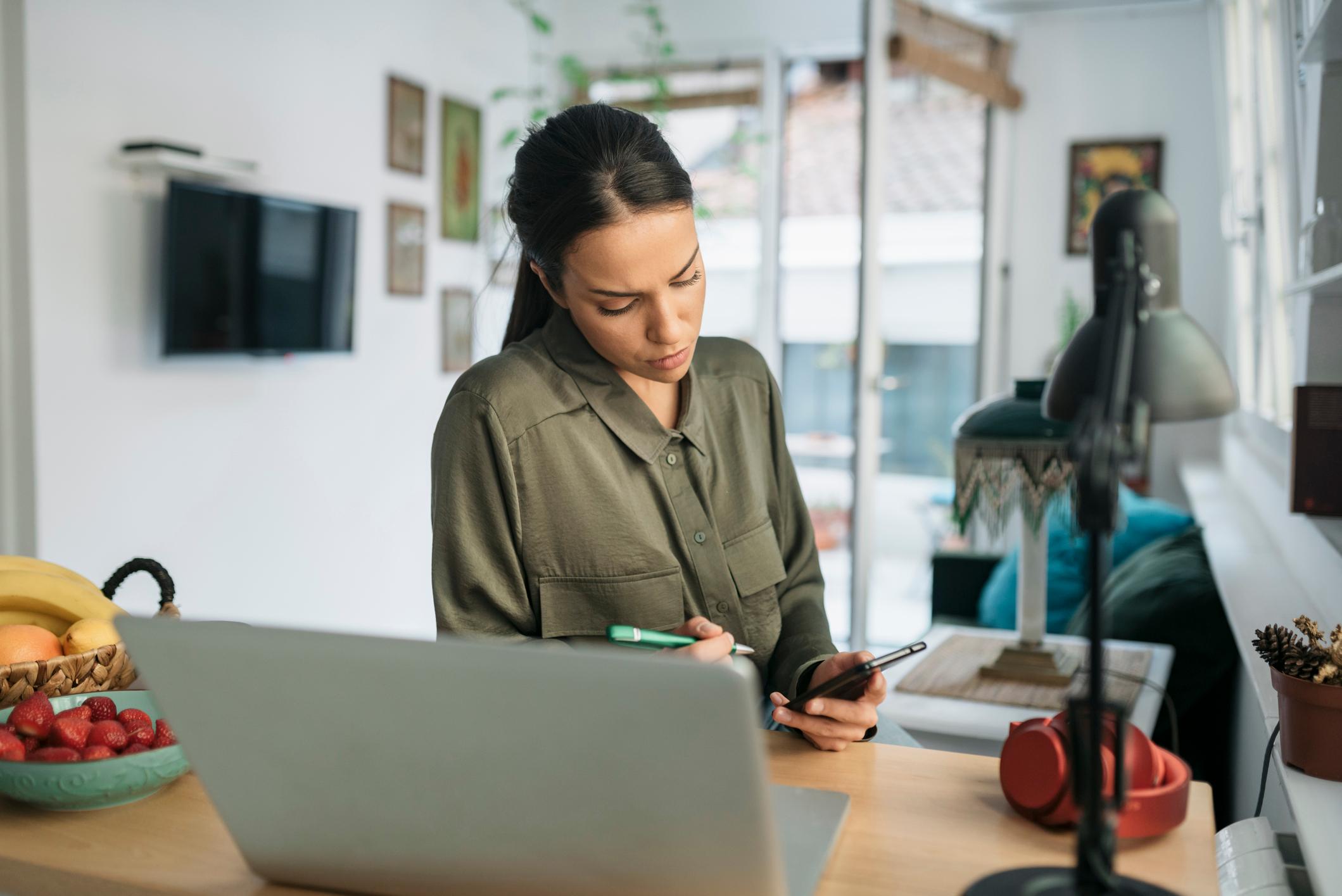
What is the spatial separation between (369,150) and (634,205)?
2.92 meters

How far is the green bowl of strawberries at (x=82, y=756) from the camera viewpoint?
2.87ft

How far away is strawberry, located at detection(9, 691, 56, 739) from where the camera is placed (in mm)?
932

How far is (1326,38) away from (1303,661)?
3.04ft

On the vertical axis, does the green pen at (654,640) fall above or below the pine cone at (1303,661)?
above

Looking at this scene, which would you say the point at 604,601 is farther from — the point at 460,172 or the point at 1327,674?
the point at 460,172

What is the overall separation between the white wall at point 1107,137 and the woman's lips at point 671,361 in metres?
3.37

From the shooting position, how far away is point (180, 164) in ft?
9.46

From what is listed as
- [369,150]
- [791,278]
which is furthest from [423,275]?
[791,278]

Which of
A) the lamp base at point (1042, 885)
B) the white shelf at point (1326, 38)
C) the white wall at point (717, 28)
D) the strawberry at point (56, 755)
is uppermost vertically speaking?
the white wall at point (717, 28)

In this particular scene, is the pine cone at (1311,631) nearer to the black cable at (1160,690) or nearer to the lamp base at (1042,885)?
the black cable at (1160,690)

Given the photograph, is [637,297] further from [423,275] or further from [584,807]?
[423,275]

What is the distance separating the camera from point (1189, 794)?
907mm

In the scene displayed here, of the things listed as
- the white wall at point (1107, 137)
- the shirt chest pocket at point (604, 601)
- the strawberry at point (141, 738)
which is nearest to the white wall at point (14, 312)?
the shirt chest pocket at point (604, 601)

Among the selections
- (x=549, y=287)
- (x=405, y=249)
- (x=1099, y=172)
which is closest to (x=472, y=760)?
(x=549, y=287)
